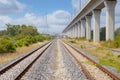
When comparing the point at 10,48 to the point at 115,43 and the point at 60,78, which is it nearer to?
the point at 115,43

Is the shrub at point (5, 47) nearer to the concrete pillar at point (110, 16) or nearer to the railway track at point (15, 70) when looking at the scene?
the railway track at point (15, 70)

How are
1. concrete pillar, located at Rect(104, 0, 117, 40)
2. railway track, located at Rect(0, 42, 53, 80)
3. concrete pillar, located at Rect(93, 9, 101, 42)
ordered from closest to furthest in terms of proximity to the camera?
railway track, located at Rect(0, 42, 53, 80), concrete pillar, located at Rect(104, 0, 117, 40), concrete pillar, located at Rect(93, 9, 101, 42)

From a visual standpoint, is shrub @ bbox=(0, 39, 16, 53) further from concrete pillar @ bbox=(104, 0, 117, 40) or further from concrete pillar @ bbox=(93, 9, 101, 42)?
concrete pillar @ bbox=(93, 9, 101, 42)

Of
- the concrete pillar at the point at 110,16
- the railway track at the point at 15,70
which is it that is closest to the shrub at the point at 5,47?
the railway track at the point at 15,70

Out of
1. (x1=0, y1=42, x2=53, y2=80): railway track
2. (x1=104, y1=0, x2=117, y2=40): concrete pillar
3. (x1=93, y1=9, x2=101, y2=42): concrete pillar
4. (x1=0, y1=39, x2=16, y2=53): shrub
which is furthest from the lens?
(x1=93, y1=9, x2=101, y2=42): concrete pillar

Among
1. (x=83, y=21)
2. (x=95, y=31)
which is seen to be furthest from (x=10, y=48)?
(x=83, y=21)

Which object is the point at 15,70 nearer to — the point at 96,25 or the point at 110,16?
the point at 110,16

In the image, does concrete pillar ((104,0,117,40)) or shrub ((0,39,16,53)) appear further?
concrete pillar ((104,0,117,40))

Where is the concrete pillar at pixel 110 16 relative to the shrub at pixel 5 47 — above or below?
above

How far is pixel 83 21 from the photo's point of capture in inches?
3627

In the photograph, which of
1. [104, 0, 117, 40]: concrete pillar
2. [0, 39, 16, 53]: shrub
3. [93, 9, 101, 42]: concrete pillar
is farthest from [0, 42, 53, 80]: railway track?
[93, 9, 101, 42]: concrete pillar

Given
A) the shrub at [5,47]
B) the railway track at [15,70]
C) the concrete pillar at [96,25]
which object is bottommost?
the railway track at [15,70]

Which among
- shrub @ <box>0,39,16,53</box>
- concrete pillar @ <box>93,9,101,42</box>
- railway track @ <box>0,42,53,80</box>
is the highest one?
concrete pillar @ <box>93,9,101,42</box>

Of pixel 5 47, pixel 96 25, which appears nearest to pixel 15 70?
pixel 5 47
